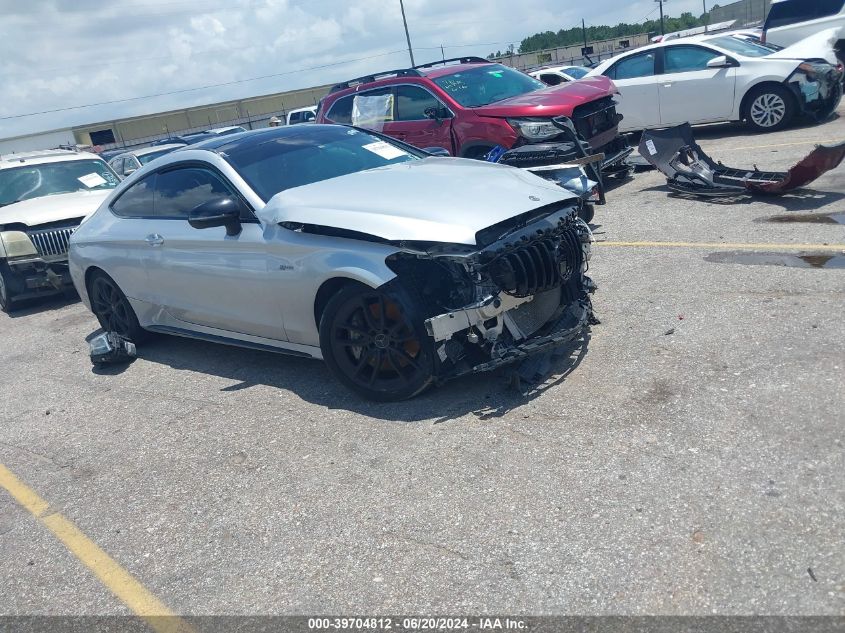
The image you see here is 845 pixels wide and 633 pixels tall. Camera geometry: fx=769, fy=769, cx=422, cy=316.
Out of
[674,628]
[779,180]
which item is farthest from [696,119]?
[674,628]

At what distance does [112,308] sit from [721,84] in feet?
33.1

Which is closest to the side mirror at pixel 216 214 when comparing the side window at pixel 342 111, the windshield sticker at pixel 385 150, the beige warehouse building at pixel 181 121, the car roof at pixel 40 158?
the windshield sticker at pixel 385 150

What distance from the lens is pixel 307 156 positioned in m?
5.81

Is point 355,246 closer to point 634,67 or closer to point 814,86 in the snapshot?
point 814,86

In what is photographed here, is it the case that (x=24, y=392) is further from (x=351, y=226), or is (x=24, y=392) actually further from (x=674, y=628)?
(x=674, y=628)

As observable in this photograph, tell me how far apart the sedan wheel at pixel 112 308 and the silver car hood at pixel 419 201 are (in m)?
2.39

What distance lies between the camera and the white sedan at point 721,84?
39.2ft

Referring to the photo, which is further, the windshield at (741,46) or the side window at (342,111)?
the windshield at (741,46)

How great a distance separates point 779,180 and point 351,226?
5467mm

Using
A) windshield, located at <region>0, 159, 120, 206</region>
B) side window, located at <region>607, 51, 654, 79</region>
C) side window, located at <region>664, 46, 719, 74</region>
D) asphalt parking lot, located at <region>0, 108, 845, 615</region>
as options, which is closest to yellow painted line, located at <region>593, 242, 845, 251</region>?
asphalt parking lot, located at <region>0, 108, 845, 615</region>

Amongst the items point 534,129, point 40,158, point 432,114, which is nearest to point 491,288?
point 534,129

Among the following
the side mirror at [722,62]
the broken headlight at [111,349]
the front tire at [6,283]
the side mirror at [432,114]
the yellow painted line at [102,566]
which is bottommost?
the yellow painted line at [102,566]

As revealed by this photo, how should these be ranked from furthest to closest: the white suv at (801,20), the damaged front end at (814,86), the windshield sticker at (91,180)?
the white suv at (801,20), the damaged front end at (814,86), the windshield sticker at (91,180)

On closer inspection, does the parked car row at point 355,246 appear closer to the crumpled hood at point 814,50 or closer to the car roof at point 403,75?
the car roof at point 403,75
